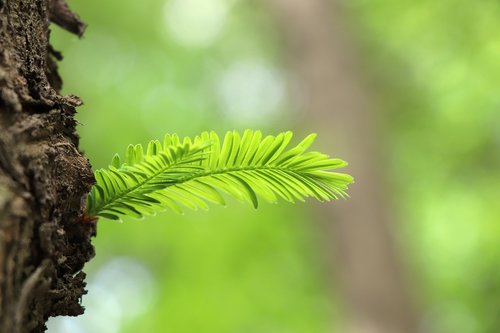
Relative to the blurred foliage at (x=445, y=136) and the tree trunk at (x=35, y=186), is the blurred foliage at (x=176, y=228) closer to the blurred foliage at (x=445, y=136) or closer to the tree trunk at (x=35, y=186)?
the blurred foliage at (x=445, y=136)

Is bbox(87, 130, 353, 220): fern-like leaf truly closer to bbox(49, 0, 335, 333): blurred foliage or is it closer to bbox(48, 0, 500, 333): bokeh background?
bbox(48, 0, 500, 333): bokeh background

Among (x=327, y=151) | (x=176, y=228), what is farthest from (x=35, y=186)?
(x=176, y=228)

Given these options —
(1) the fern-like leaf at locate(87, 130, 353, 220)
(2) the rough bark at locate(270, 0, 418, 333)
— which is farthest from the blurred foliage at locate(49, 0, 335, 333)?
(1) the fern-like leaf at locate(87, 130, 353, 220)

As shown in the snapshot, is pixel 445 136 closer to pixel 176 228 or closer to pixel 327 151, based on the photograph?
pixel 327 151

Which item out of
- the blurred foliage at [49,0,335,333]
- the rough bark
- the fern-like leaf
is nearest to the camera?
the fern-like leaf

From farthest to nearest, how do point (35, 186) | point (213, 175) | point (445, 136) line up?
point (445, 136), point (213, 175), point (35, 186)

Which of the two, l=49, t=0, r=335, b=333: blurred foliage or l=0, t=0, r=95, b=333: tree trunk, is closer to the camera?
l=0, t=0, r=95, b=333: tree trunk
